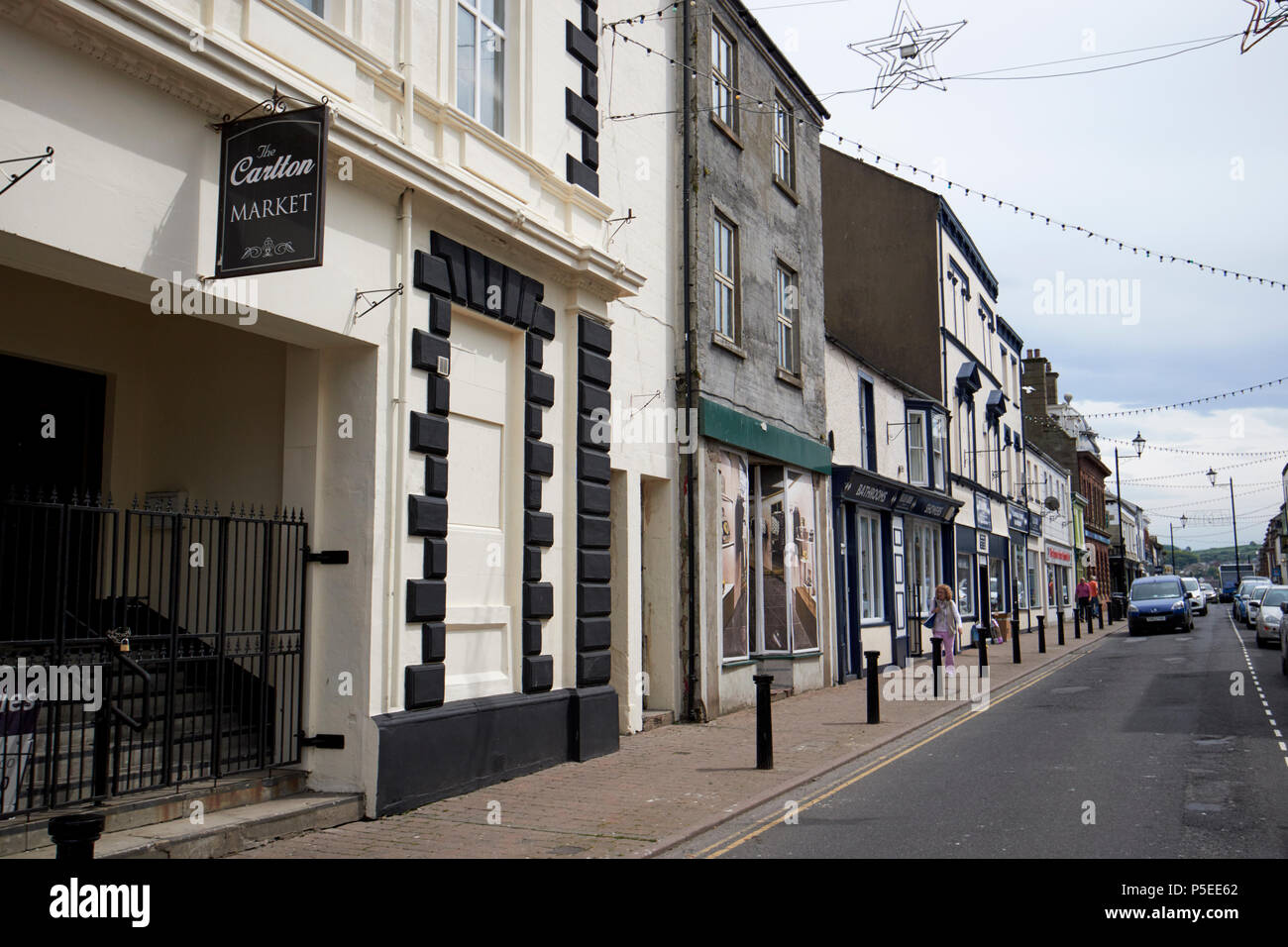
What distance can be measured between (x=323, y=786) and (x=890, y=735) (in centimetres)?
680

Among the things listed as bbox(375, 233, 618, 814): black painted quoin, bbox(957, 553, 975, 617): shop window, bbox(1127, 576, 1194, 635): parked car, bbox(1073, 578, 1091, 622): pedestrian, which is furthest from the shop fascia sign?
bbox(375, 233, 618, 814): black painted quoin

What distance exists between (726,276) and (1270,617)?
1855cm

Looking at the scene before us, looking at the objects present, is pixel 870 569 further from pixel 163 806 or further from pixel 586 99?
pixel 163 806

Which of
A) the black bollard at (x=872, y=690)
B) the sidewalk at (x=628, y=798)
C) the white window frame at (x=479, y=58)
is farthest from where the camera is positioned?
the black bollard at (x=872, y=690)

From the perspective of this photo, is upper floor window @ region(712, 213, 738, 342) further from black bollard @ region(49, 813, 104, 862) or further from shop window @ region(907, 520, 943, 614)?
black bollard @ region(49, 813, 104, 862)

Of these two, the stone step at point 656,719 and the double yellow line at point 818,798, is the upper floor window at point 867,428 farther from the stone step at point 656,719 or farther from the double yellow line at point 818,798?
the stone step at point 656,719

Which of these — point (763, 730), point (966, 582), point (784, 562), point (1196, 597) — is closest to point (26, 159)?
point (763, 730)

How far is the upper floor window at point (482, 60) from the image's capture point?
9.91 metres

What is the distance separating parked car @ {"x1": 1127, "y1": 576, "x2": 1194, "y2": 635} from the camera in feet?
108

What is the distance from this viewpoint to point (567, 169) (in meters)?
11.4

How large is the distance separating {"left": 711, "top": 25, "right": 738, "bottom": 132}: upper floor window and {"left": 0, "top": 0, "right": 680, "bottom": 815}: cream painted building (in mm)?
3979

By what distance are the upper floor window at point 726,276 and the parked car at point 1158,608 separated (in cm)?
2329

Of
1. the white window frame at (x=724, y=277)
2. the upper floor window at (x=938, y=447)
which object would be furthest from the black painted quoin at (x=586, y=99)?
the upper floor window at (x=938, y=447)
